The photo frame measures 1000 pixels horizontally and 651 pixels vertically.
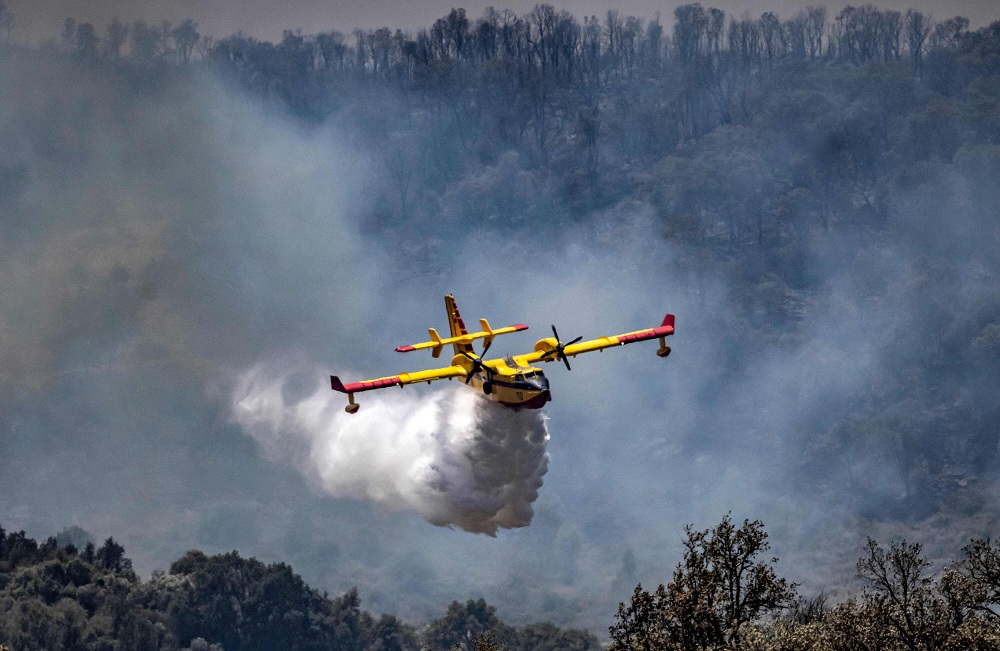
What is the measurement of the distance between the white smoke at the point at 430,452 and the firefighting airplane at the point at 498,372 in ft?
5.34

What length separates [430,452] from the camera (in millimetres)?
92312

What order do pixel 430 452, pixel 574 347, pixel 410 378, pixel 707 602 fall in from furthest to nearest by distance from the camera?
pixel 430 452 < pixel 574 347 < pixel 410 378 < pixel 707 602

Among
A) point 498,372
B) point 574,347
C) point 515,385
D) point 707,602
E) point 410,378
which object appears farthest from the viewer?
point 574,347

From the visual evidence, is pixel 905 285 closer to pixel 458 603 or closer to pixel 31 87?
pixel 458 603

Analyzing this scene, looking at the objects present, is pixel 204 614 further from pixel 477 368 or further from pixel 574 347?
pixel 477 368

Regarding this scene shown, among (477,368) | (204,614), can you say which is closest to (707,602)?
(477,368)

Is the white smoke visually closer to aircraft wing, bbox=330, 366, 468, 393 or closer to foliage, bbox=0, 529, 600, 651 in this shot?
aircraft wing, bbox=330, 366, 468, 393

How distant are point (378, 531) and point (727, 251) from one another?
175 feet

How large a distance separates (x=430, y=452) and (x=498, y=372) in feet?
31.5

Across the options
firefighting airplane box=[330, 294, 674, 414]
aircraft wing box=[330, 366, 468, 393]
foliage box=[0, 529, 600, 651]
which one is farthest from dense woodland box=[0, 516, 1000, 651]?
aircraft wing box=[330, 366, 468, 393]

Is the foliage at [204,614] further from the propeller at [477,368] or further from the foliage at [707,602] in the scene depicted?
the foliage at [707,602]

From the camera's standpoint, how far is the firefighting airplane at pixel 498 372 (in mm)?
83188

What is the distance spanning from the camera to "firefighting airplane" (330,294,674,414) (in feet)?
273

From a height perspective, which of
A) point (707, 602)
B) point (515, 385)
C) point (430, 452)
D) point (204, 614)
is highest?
point (204, 614)
